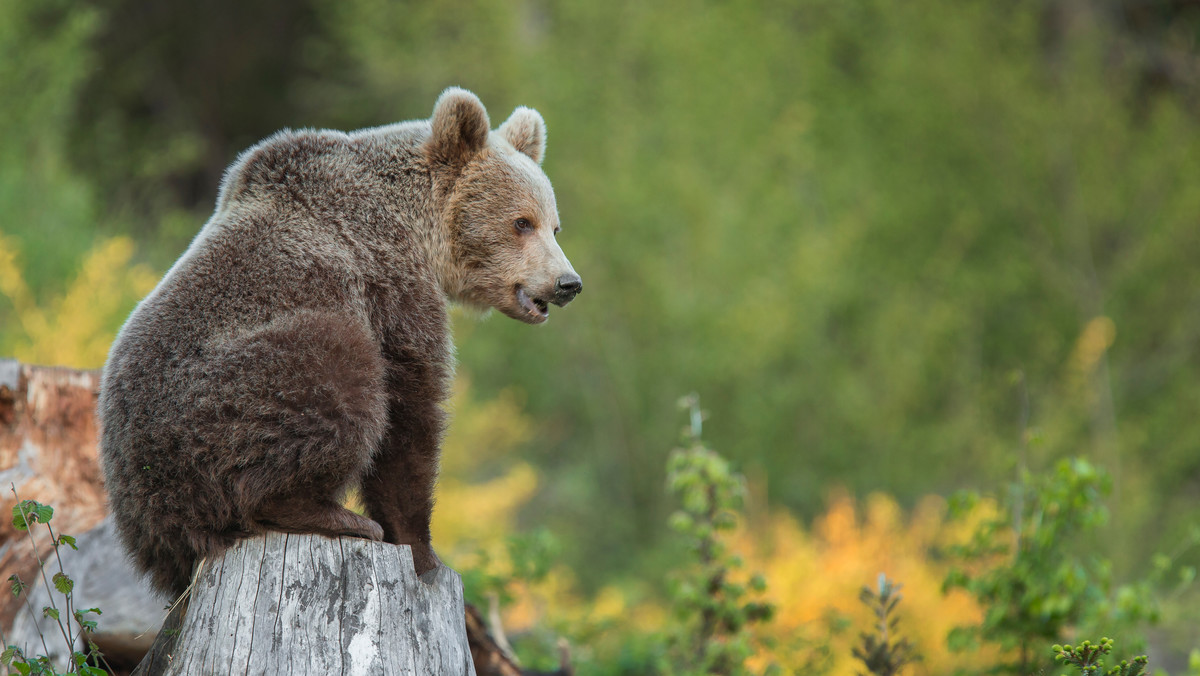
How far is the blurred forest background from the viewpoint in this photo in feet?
30.0

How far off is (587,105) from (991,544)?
7.35m

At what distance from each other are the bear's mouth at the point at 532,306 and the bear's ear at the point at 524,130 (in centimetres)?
62

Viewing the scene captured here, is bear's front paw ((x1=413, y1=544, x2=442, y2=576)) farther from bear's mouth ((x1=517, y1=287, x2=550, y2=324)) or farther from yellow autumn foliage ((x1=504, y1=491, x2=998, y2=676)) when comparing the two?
yellow autumn foliage ((x1=504, y1=491, x2=998, y2=676))

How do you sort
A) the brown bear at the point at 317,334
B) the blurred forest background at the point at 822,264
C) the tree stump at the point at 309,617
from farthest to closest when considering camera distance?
the blurred forest background at the point at 822,264
the brown bear at the point at 317,334
the tree stump at the point at 309,617

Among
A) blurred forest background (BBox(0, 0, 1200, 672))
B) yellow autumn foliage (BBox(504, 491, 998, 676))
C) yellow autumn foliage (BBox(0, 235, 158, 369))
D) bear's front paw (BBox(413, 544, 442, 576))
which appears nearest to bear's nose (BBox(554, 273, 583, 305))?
bear's front paw (BBox(413, 544, 442, 576))

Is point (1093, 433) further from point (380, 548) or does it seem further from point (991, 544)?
point (380, 548)

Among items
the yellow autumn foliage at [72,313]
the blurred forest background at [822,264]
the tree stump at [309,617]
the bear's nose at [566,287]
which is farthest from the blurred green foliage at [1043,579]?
the yellow autumn foliage at [72,313]

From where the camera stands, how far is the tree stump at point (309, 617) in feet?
7.84

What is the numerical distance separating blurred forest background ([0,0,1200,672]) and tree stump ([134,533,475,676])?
556 centimetres

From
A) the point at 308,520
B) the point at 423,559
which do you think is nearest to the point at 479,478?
the point at 423,559

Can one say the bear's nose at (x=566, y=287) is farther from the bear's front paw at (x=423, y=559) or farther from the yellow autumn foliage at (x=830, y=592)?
the yellow autumn foliage at (x=830, y=592)

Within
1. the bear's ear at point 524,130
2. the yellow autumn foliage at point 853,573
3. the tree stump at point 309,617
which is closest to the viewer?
the tree stump at point 309,617

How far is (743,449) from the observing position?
9.54 metres

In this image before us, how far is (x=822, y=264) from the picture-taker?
9281 mm
